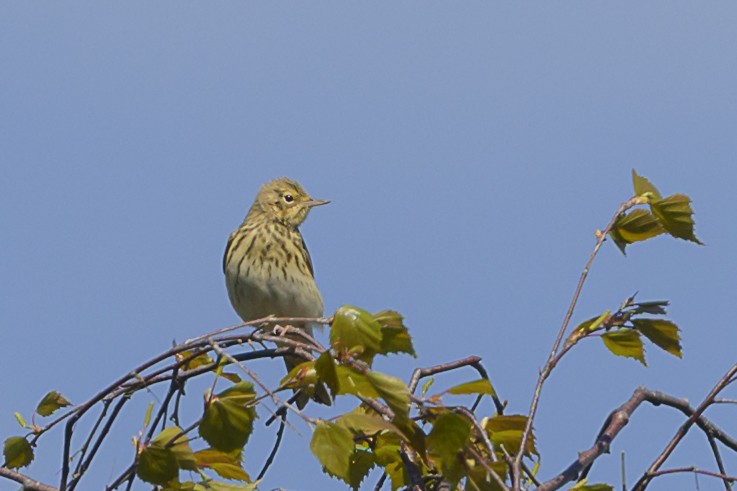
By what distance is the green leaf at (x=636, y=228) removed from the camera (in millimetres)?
3740

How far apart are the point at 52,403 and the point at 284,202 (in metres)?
6.48

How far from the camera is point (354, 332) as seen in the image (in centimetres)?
281

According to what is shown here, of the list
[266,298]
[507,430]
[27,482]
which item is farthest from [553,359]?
[266,298]

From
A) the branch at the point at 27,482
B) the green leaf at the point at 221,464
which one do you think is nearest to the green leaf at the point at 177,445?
the green leaf at the point at 221,464

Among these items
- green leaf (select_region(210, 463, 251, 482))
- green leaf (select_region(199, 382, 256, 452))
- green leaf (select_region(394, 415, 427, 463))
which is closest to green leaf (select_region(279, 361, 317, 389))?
green leaf (select_region(199, 382, 256, 452))

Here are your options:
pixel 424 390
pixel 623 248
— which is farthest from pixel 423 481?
pixel 623 248

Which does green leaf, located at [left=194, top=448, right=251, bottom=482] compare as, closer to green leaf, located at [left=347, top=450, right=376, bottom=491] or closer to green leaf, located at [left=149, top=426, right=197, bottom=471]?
green leaf, located at [left=149, top=426, right=197, bottom=471]

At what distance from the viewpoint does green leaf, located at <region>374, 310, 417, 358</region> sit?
2979 mm

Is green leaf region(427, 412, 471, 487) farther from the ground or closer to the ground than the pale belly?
closer to the ground

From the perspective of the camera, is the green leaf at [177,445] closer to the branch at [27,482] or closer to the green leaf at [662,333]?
the branch at [27,482]

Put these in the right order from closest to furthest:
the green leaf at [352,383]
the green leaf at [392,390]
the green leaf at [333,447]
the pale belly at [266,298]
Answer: the green leaf at [392,390]
the green leaf at [333,447]
the green leaf at [352,383]
the pale belly at [266,298]

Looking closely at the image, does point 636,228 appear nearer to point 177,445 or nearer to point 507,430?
point 507,430

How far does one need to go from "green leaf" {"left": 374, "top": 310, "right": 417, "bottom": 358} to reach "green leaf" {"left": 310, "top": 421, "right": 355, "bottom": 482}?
0.29 metres

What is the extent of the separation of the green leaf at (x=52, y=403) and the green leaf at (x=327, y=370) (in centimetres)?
111
